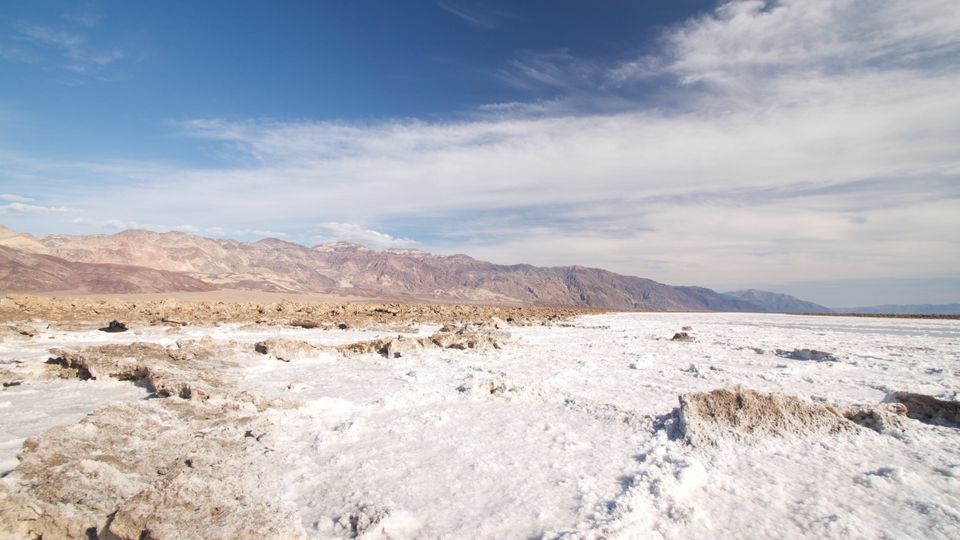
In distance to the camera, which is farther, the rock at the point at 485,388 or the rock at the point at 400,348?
the rock at the point at 400,348

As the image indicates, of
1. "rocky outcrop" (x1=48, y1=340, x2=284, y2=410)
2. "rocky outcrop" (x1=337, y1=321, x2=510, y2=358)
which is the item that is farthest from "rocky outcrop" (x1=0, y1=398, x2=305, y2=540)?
"rocky outcrop" (x1=337, y1=321, x2=510, y2=358)

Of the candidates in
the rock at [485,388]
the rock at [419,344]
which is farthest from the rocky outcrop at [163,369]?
the rock at [419,344]

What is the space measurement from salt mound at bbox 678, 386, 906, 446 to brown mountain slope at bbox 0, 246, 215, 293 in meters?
89.7

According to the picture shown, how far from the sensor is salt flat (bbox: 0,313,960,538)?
3186 mm

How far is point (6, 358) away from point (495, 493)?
36.1ft

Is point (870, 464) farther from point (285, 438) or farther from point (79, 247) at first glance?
point (79, 247)

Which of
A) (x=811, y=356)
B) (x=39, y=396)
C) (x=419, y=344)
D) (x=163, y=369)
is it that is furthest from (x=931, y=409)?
(x=39, y=396)

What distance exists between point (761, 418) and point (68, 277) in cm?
10452

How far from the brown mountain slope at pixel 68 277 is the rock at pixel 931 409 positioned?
300 feet

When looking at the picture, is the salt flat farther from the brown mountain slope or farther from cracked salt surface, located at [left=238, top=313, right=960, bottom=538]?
the brown mountain slope

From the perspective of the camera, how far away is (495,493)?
3.67 metres

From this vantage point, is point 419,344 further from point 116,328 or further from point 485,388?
point 116,328

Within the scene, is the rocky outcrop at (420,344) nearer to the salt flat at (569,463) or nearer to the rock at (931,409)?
the salt flat at (569,463)

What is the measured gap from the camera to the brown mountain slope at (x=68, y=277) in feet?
230
